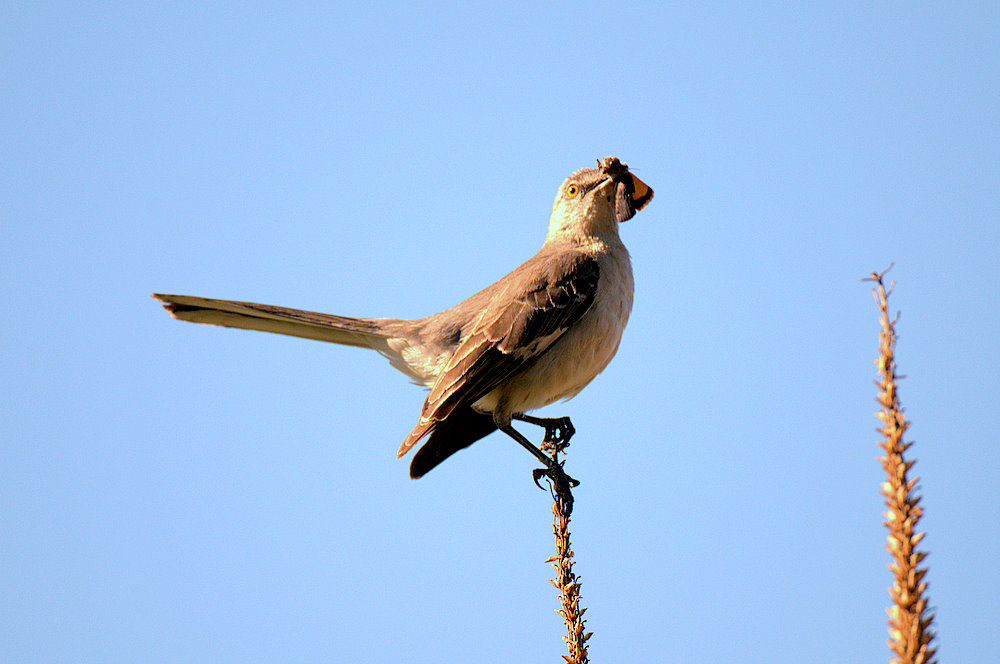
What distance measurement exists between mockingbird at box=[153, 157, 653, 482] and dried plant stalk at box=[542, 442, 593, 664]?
1.41 metres

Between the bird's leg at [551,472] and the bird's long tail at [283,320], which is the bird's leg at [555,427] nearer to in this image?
the bird's leg at [551,472]

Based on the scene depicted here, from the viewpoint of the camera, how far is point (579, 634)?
2.63 meters

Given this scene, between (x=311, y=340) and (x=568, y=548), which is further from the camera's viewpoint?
(x=311, y=340)

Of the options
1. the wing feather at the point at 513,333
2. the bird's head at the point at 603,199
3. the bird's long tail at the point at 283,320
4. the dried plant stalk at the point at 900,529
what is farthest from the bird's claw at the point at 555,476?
the dried plant stalk at the point at 900,529

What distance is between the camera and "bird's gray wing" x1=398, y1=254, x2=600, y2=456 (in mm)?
4797

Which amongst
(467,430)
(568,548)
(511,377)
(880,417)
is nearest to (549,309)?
(511,377)

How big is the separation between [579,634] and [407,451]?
2207 mm

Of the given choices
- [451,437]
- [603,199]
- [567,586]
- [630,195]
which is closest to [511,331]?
[451,437]

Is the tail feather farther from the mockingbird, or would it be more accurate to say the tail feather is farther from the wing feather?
Result: the wing feather

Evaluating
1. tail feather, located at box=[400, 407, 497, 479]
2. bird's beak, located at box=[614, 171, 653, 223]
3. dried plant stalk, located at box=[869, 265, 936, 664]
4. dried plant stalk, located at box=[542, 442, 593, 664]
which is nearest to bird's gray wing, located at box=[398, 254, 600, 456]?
tail feather, located at box=[400, 407, 497, 479]

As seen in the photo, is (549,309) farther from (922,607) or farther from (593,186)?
(922,607)

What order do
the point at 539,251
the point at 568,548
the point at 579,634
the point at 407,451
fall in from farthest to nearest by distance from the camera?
the point at 539,251 → the point at 407,451 → the point at 568,548 → the point at 579,634

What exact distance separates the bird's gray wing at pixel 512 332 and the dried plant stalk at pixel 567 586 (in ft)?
5.32

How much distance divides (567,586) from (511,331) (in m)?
2.36
